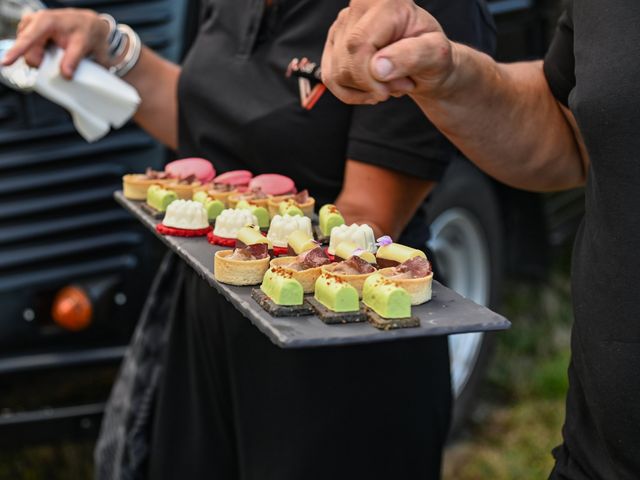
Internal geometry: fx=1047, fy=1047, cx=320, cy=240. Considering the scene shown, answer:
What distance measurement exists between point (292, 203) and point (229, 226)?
121 mm

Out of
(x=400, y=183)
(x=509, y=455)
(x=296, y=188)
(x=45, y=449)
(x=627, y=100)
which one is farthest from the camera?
(x=509, y=455)

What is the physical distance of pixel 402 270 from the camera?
4.68ft

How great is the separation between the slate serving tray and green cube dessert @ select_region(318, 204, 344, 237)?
0.25m

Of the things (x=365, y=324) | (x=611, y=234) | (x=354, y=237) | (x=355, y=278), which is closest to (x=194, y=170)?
(x=354, y=237)

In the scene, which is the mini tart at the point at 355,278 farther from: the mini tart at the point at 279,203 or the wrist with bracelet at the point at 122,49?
the wrist with bracelet at the point at 122,49

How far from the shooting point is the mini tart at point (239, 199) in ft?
5.88

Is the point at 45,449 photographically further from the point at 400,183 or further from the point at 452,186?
the point at 400,183

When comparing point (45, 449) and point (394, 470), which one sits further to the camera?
point (45, 449)

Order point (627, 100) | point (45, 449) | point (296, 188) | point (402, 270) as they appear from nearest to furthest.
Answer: point (627, 100) < point (402, 270) < point (296, 188) < point (45, 449)

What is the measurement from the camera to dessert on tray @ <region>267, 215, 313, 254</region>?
5.32 ft

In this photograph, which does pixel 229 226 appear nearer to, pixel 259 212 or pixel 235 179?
pixel 259 212

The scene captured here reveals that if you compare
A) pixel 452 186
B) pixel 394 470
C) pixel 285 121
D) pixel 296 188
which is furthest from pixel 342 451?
pixel 452 186

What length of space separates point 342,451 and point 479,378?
81.9 inches

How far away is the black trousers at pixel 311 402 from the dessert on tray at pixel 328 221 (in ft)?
1.09
